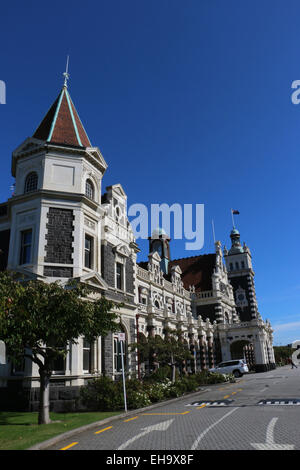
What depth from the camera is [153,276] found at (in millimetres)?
35906

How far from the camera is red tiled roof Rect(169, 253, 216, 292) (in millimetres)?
53875

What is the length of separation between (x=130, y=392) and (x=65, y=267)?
23.6 feet

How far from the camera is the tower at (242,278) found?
2445 inches

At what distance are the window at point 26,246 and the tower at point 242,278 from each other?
5039 cm

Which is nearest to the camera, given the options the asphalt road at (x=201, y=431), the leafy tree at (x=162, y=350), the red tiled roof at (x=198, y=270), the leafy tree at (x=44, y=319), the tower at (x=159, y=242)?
the asphalt road at (x=201, y=431)

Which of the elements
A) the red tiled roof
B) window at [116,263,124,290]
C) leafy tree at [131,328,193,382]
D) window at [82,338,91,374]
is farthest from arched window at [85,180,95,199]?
the red tiled roof

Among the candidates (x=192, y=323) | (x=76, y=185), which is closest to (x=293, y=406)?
(x=76, y=185)

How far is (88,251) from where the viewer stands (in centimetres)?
2088

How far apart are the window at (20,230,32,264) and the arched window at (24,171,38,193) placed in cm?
272

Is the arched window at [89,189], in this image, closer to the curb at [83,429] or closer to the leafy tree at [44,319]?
the leafy tree at [44,319]

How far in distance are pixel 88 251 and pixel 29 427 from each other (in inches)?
419

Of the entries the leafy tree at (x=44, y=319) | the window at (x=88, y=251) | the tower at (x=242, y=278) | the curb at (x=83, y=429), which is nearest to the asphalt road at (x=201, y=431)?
the curb at (x=83, y=429)

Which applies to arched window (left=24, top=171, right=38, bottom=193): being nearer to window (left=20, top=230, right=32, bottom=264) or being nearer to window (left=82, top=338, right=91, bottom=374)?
window (left=20, top=230, right=32, bottom=264)
